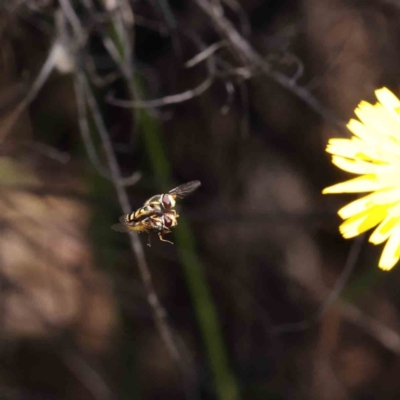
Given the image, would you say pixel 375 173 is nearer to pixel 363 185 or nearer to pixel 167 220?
pixel 363 185

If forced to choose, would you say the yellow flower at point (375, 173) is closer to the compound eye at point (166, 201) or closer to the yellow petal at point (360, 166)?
the yellow petal at point (360, 166)

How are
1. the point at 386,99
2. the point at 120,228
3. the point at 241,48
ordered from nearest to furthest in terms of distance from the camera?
the point at 120,228 < the point at 386,99 < the point at 241,48

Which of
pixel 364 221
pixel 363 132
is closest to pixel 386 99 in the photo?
pixel 363 132

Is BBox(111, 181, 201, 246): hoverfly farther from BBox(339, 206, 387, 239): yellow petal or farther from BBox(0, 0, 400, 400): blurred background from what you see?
BBox(0, 0, 400, 400): blurred background

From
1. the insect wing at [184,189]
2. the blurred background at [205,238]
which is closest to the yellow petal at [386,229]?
the insect wing at [184,189]

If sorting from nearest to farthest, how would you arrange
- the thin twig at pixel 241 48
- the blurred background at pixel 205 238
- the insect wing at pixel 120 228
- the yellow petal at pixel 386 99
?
the insect wing at pixel 120 228
the yellow petal at pixel 386 99
the thin twig at pixel 241 48
the blurred background at pixel 205 238

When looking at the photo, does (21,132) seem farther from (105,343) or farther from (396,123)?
(396,123)
